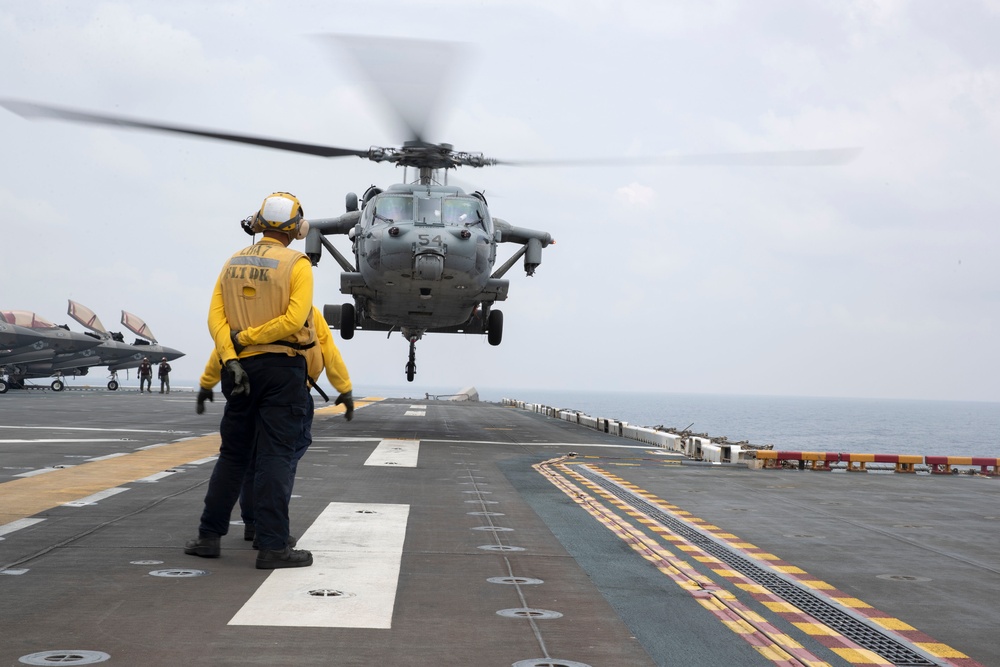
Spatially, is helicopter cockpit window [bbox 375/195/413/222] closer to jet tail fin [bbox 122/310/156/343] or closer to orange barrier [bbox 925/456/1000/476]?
orange barrier [bbox 925/456/1000/476]

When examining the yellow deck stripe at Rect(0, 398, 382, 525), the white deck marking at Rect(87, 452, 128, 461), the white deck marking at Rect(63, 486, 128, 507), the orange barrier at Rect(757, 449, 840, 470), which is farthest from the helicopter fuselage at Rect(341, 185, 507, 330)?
the white deck marking at Rect(63, 486, 128, 507)

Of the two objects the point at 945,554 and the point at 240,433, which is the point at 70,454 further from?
the point at 945,554

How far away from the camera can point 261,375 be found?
717 centimetres

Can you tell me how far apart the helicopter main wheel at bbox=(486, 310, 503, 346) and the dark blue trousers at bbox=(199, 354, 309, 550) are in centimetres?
2041

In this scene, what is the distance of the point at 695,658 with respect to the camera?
4961 mm

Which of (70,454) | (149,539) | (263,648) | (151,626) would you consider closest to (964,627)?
(263,648)

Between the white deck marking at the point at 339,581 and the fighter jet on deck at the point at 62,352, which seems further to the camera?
the fighter jet on deck at the point at 62,352

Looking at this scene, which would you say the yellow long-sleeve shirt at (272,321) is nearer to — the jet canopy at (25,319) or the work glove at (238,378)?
the work glove at (238,378)

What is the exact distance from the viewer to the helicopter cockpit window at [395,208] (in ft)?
73.7

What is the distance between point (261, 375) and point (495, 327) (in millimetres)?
20802

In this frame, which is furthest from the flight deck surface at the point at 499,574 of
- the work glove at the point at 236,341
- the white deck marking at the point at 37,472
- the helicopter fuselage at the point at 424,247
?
the helicopter fuselage at the point at 424,247

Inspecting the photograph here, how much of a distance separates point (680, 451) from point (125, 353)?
2030 inches

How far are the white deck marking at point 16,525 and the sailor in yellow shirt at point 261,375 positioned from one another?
174 cm

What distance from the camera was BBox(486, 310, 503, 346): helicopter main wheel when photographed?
2778 centimetres
